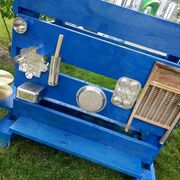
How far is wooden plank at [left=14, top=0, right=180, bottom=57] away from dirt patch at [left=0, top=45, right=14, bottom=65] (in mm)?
1717

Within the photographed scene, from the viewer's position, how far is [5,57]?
11.0 feet

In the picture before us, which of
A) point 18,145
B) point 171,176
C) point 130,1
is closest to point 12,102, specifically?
point 18,145

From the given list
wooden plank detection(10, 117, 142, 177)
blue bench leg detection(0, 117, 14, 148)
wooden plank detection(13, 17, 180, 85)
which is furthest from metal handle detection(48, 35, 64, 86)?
blue bench leg detection(0, 117, 14, 148)

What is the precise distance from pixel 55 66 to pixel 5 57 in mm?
1810

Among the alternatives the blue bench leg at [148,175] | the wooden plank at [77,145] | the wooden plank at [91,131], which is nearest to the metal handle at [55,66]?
the wooden plank at [91,131]

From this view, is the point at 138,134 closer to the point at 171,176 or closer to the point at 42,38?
the point at 171,176

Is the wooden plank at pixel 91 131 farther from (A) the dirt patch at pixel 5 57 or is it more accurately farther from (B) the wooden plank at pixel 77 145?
(A) the dirt patch at pixel 5 57

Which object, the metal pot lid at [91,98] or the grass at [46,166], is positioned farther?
the grass at [46,166]

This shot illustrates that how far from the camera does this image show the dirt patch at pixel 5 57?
10.6 feet

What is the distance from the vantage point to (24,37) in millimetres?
1784

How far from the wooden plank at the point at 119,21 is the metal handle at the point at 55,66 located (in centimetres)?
18

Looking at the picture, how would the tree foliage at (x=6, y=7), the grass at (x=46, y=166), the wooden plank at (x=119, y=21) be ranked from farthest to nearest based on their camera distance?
the tree foliage at (x=6, y=7)
the grass at (x=46, y=166)
the wooden plank at (x=119, y=21)

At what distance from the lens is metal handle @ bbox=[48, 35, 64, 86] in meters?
1.69

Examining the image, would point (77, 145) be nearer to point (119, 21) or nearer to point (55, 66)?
point (55, 66)
